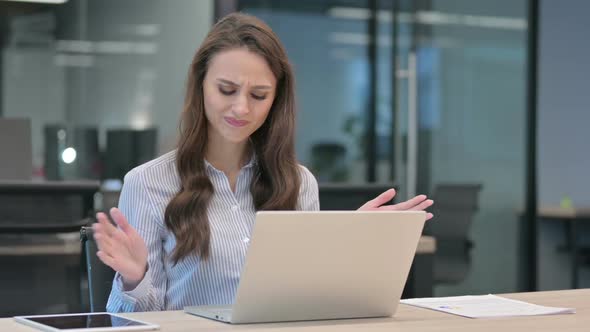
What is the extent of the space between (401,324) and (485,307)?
343mm

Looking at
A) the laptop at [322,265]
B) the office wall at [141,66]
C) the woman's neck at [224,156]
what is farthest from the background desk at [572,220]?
the laptop at [322,265]

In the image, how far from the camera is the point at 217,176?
8.26ft

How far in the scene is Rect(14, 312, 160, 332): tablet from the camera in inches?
71.7

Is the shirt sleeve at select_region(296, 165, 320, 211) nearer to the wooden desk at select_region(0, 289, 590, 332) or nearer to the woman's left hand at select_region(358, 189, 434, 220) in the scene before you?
the woman's left hand at select_region(358, 189, 434, 220)

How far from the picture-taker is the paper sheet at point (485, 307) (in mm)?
2180

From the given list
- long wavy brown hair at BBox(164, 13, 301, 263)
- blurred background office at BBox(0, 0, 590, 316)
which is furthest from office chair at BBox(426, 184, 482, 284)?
long wavy brown hair at BBox(164, 13, 301, 263)

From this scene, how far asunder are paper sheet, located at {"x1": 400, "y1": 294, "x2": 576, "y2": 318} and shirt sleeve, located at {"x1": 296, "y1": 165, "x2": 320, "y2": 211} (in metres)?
0.41

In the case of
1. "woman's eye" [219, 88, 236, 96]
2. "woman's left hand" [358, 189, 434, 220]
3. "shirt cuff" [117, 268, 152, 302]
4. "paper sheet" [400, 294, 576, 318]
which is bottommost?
"paper sheet" [400, 294, 576, 318]

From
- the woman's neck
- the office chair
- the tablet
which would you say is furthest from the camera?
the office chair

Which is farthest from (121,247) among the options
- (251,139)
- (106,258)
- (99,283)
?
(251,139)

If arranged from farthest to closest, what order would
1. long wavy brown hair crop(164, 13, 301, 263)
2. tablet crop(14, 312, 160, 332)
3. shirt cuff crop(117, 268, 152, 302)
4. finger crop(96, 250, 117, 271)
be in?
1. long wavy brown hair crop(164, 13, 301, 263)
2. shirt cuff crop(117, 268, 152, 302)
3. finger crop(96, 250, 117, 271)
4. tablet crop(14, 312, 160, 332)

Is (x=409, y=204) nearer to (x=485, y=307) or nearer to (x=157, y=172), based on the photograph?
(x=485, y=307)

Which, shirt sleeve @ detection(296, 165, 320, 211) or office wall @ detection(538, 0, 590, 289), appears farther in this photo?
office wall @ detection(538, 0, 590, 289)

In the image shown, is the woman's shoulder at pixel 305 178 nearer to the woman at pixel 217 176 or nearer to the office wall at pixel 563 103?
the woman at pixel 217 176
